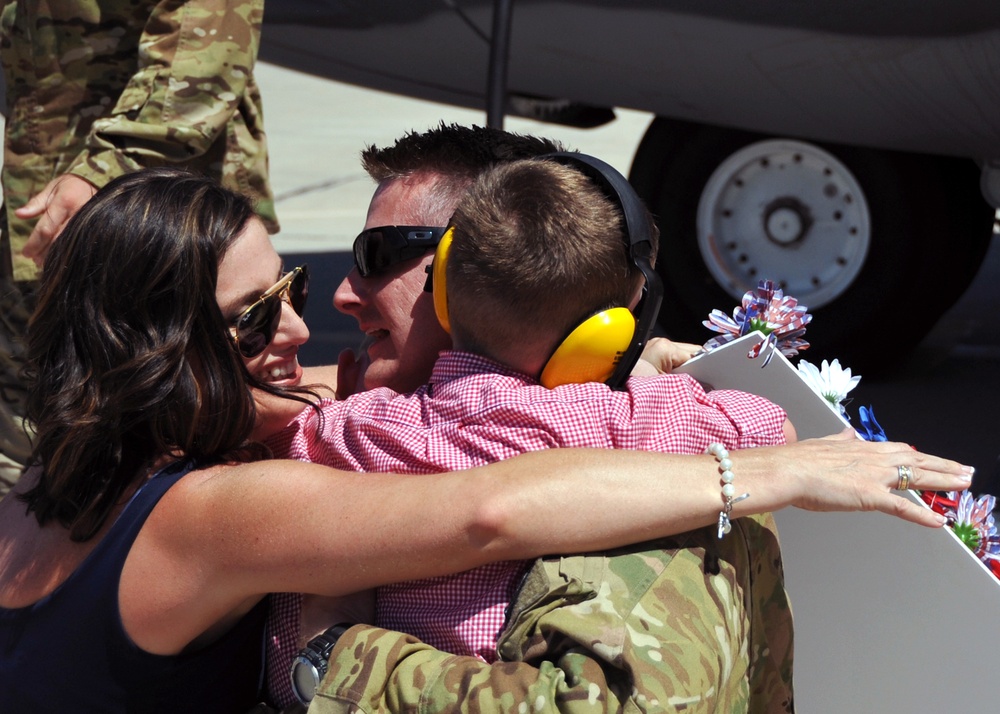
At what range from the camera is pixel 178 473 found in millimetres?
1685

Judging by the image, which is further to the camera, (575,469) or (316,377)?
(316,377)

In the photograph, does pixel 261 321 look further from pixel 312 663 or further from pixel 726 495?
pixel 726 495

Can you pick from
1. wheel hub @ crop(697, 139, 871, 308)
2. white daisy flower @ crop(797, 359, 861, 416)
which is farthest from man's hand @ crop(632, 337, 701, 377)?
wheel hub @ crop(697, 139, 871, 308)

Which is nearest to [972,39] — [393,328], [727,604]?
[393,328]

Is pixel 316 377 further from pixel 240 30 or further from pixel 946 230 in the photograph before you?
pixel 946 230

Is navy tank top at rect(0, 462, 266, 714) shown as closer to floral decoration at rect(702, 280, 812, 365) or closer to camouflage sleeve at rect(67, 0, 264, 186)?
floral decoration at rect(702, 280, 812, 365)

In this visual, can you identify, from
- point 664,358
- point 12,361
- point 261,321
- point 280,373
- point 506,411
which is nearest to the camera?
point 506,411

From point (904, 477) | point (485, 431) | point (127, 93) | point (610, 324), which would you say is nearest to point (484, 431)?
point (485, 431)

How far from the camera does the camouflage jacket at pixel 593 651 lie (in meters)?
1.43

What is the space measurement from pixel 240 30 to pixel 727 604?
5.99ft

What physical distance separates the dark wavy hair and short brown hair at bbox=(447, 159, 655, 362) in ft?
1.18

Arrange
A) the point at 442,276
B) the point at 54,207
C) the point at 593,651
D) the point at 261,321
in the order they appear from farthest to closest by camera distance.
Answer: the point at 54,207 → the point at 261,321 → the point at 442,276 → the point at 593,651

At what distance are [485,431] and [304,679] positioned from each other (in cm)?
40

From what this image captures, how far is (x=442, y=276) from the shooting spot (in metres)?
1.78
